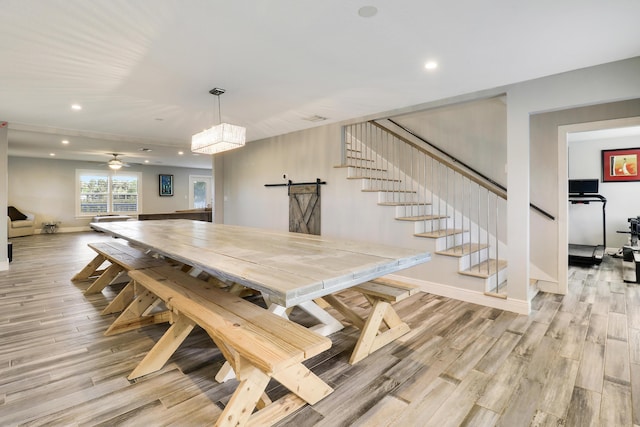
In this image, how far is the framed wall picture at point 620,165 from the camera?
5871 millimetres

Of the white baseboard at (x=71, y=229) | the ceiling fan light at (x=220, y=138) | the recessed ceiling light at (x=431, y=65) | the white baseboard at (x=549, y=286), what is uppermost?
the recessed ceiling light at (x=431, y=65)

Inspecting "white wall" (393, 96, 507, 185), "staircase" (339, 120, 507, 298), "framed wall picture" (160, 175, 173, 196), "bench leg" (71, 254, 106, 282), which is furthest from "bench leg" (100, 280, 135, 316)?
"framed wall picture" (160, 175, 173, 196)

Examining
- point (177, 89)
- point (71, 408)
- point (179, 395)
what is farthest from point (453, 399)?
point (177, 89)

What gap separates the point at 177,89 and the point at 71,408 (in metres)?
2.84

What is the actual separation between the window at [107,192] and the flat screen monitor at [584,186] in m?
12.5

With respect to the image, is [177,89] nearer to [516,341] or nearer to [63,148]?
[516,341]

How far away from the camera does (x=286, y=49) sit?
2.44 m

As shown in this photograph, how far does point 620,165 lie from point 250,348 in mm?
7684

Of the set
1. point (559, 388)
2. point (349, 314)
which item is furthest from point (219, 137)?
point (559, 388)

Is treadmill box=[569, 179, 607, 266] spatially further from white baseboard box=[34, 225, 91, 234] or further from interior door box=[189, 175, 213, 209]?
white baseboard box=[34, 225, 91, 234]

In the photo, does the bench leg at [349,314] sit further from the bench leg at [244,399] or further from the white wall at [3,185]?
the white wall at [3,185]

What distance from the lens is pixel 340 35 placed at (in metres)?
2.22

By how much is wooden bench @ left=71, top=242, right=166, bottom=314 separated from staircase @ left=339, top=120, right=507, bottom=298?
283 cm

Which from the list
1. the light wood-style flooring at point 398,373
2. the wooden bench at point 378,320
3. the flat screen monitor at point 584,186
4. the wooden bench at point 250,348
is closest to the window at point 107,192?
the light wood-style flooring at point 398,373
